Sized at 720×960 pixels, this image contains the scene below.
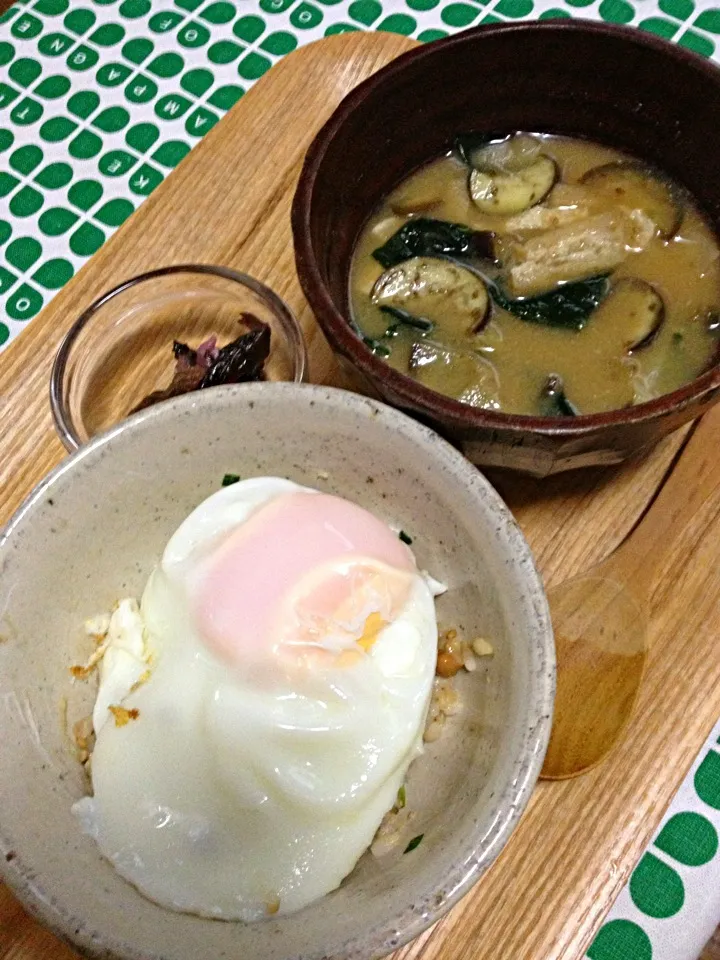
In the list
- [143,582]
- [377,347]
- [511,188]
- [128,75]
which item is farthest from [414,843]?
[128,75]

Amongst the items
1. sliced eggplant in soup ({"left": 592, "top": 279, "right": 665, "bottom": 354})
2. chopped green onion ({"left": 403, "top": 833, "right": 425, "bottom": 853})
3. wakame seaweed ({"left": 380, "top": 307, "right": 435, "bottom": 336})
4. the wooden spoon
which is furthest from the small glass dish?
chopped green onion ({"left": 403, "top": 833, "right": 425, "bottom": 853})

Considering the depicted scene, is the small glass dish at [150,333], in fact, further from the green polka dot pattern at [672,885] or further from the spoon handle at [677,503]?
the green polka dot pattern at [672,885]

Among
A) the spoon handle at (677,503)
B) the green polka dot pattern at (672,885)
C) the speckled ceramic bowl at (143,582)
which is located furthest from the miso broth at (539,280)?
the green polka dot pattern at (672,885)

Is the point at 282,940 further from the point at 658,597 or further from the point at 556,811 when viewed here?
the point at 658,597

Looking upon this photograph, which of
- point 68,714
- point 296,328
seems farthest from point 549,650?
point 296,328

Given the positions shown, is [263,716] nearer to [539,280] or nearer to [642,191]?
[539,280]

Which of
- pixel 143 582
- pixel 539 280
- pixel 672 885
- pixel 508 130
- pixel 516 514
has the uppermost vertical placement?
pixel 508 130
